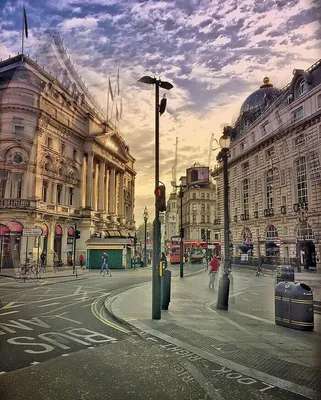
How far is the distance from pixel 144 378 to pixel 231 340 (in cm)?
272

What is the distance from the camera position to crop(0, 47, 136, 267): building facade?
6520mm

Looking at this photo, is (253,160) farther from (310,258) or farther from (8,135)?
(8,135)

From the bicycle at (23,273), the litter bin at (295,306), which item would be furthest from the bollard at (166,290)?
the bicycle at (23,273)

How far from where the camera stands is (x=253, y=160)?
802 cm

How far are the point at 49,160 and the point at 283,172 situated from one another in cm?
1110

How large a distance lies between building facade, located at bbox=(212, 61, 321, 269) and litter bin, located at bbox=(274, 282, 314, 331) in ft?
3.72

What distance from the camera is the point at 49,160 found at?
48.0ft

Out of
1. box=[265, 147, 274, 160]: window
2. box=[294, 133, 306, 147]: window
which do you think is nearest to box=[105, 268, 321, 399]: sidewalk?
box=[294, 133, 306, 147]: window

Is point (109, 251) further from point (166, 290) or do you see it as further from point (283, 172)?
point (283, 172)

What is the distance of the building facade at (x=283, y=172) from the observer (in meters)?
5.59

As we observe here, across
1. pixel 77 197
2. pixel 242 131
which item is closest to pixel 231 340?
pixel 242 131

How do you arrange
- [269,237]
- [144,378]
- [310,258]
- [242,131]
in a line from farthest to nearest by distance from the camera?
1. [242,131]
2. [269,237]
3. [310,258]
4. [144,378]

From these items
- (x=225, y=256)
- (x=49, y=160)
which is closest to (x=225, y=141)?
(x=225, y=256)

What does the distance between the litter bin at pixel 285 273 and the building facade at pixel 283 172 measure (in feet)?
1.01
